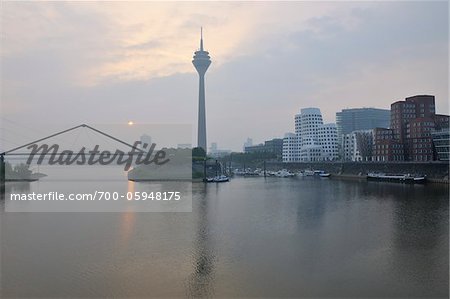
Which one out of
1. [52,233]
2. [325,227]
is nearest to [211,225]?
[325,227]

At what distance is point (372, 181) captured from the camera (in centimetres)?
2388

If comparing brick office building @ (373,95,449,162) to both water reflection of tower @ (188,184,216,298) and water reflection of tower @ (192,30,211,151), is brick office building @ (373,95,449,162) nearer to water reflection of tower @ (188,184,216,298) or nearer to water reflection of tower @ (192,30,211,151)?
water reflection of tower @ (188,184,216,298)

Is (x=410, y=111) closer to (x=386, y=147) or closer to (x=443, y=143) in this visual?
(x=386, y=147)

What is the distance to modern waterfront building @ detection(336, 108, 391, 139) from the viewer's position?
58000 millimetres

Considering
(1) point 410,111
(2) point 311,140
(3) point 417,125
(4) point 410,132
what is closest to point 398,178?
(3) point 417,125

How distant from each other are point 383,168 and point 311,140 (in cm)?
1849

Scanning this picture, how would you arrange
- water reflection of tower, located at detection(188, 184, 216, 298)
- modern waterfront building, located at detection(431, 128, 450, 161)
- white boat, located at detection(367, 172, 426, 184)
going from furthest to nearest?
1. modern waterfront building, located at detection(431, 128, 450, 161)
2. white boat, located at detection(367, 172, 426, 184)
3. water reflection of tower, located at detection(188, 184, 216, 298)

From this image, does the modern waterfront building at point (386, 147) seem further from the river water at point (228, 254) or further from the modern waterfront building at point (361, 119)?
the modern waterfront building at point (361, 119)

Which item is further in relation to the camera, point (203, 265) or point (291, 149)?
point (291, 149)

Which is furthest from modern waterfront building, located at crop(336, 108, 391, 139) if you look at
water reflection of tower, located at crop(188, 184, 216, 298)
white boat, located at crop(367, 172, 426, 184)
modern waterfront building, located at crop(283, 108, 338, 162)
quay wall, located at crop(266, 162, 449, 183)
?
water reflection of tower, located at crop(188, 184, 216, 298)

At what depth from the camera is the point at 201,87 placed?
2490 inches

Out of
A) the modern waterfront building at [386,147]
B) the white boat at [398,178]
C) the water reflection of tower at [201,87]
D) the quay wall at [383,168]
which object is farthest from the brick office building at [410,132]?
the water reflection of tower at [201,87]

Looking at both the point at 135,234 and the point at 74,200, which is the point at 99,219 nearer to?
the point at 135,234

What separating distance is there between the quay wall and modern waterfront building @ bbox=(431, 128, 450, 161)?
1682mm
